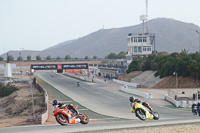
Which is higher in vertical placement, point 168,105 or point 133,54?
point 133,54

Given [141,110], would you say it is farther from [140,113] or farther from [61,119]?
[61,119]

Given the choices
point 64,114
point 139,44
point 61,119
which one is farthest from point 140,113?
point 139,44

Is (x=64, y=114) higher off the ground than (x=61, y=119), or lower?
higher

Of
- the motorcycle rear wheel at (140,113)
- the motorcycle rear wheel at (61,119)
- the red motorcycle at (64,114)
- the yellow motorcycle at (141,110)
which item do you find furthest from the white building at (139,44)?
the motorcycle rear wheel at (61,119)

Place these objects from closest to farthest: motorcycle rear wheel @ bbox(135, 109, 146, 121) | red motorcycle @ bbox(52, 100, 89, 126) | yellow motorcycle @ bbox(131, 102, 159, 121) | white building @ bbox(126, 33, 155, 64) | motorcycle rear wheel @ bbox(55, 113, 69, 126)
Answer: red motorcycle @ bbox(52, 100, 89, 126) < motorcycle rear wheel @ bbox(55, 113, 69, 126) < yellow motorcycle @ bbox(131, 102, 159, 121) < motorcycle rear wheel @ bbox(135, 109, 146, 121) < white building @ bbox(126, 33, 155, 64)

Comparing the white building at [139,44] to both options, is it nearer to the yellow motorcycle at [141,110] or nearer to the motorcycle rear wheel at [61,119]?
the yellow motorcycle at [141,110]

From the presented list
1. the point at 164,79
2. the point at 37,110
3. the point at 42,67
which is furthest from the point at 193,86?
the point at 42,67

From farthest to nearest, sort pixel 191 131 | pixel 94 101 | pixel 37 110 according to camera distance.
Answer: pixel 94 101 < pixel 37 110 < pixel 191 131

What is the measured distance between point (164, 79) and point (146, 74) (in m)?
15.0

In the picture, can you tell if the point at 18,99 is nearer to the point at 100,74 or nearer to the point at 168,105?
the point at 168,105

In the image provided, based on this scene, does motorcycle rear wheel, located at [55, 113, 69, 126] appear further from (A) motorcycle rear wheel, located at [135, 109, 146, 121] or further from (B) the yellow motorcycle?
(A) motorcycle rear wheel, located at [135, 109, 146, 121]

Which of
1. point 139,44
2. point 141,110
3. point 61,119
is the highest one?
point 139,44

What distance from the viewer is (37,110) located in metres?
46.8

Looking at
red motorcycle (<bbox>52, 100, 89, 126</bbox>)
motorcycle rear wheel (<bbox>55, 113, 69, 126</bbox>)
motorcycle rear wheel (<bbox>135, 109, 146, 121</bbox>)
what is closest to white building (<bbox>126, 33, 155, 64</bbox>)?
motorcycle rear wheel (<bbox>135, 109, 146, 121</bbox>)
